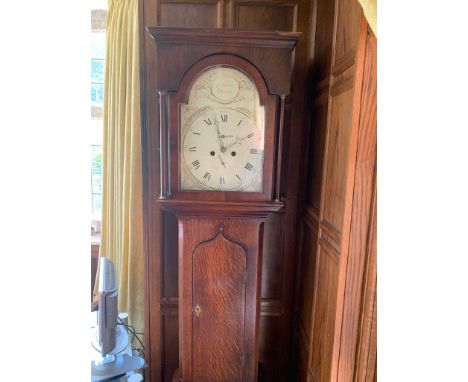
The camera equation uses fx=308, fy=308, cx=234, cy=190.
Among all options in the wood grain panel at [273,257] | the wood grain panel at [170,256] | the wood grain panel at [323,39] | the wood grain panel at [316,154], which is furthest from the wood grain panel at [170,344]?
the wood grain panel at [323,39]

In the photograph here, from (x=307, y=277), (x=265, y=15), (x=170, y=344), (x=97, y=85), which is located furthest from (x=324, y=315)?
(x=97, y=85)

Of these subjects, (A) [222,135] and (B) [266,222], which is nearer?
(A) [222,135]

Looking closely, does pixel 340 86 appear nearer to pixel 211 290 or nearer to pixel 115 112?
pixel 211 290

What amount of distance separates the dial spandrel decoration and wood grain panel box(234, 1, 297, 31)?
36 centimetres

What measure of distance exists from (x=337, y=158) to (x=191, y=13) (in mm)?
788

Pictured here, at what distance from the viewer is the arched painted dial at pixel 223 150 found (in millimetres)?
973

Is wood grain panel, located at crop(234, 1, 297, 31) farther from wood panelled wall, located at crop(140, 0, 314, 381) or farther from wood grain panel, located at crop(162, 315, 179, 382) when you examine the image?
wood grain panel, located at crop(162, 315, 179, 382)

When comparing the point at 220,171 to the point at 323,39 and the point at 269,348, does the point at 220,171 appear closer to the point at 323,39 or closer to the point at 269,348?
the point at 323,39

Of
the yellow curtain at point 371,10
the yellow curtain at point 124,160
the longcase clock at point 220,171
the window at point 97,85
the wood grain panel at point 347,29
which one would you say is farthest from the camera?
the window at point 97,85

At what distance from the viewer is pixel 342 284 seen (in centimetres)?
78

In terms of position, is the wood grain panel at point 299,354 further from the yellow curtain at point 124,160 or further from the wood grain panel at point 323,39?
the wood grain panel at point 323,39

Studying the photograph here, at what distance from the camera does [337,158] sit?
2.91 feet
